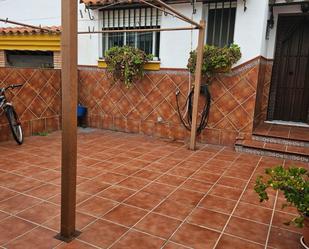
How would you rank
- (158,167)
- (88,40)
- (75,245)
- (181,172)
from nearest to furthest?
1. (75,245)
2. (181,172)
3. (158,167)
4. (88,40)

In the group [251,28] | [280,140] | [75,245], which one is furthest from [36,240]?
[251,28]

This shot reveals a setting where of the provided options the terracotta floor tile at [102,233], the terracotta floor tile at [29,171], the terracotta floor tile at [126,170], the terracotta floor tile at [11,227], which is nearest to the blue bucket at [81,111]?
the terracotta floor tile at [29,171]

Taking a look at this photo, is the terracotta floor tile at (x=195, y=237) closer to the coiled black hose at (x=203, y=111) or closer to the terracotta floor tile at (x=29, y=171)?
the terracotta floor tile at (x=29, y=171)

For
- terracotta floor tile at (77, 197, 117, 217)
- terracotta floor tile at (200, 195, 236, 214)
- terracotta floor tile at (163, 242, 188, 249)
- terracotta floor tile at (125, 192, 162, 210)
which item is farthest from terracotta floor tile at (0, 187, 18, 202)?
terracotta floor tile at (200, 195, 236, 214)

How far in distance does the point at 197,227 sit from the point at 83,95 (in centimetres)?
487

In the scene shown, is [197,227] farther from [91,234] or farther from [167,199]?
[91,234]

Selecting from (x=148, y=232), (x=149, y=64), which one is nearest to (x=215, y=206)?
(x=148, y=232)

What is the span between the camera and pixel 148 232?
7.60 feet

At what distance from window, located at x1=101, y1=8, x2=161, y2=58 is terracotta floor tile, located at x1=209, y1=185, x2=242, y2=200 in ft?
11.1

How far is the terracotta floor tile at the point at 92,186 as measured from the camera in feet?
10.1

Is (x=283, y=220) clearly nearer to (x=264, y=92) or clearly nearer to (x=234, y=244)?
(x=234, y=244)

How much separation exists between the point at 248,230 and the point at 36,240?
1.73 meters

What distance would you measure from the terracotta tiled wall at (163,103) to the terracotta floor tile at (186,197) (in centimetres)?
235

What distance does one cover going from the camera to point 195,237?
2277mm
